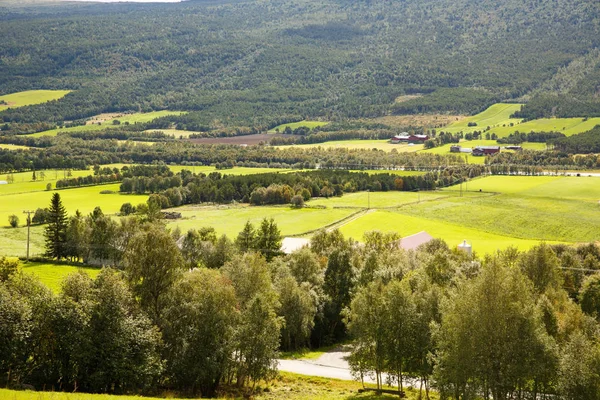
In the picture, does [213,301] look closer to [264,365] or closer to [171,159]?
[264,365]

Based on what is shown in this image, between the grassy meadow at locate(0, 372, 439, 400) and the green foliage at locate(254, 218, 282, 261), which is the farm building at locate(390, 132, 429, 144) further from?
the grassy meadow at locate(0, 372, 439, 400)

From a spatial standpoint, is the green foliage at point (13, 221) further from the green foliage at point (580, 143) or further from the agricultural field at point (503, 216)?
the green foliage at point (580, 143)

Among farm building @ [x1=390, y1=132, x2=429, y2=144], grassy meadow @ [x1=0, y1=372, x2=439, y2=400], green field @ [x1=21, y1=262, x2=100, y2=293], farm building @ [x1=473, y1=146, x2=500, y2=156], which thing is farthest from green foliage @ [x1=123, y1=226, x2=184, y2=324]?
farm building @ [x1=390, y1=132, x2=429, y2=144]

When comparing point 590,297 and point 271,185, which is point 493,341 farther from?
point 271,185

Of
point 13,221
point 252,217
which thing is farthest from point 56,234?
point 252,217

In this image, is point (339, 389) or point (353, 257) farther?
point (353, 257)

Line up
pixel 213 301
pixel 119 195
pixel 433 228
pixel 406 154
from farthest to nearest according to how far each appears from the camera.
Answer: pixel 406 154 < pixel 119 195 < pixel 433 228 < pixel 213 301

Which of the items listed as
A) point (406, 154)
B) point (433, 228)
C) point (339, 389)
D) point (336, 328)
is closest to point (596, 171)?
point (406, 154)
